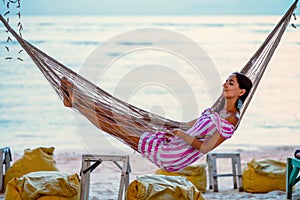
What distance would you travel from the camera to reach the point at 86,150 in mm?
6758

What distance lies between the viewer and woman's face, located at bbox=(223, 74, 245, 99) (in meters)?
2.89

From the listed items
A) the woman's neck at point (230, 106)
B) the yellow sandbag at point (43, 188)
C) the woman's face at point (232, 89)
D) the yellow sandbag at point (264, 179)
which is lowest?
the yellow sandbag at point (264, 179)

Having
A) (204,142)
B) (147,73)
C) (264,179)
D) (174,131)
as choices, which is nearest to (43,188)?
(174,131)

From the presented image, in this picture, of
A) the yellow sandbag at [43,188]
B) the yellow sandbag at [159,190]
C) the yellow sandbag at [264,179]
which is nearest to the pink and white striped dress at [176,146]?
the yellow sandbag at [159,190]

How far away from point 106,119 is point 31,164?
5.06ft

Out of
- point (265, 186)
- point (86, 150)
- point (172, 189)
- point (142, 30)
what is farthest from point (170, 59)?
point (172, 189)

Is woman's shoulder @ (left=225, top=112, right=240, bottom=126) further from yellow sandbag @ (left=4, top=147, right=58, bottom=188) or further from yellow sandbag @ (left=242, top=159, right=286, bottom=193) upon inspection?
yellow sandbag @ (left=4, top=147, right=58, bottom=188)

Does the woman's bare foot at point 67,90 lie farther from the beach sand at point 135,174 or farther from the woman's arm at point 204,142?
the beach sand at point 135,174

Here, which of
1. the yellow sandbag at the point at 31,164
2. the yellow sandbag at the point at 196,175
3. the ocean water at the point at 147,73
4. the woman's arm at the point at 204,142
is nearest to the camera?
the woman's arm at the point at 204,142

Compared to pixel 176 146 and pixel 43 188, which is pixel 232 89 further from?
pixel 43 188

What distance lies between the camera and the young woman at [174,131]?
2838mm

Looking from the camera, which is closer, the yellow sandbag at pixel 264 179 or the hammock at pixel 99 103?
the hammock at pixel 99 103

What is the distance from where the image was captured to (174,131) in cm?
288

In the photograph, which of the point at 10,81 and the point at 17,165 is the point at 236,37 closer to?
the point at 10,81
